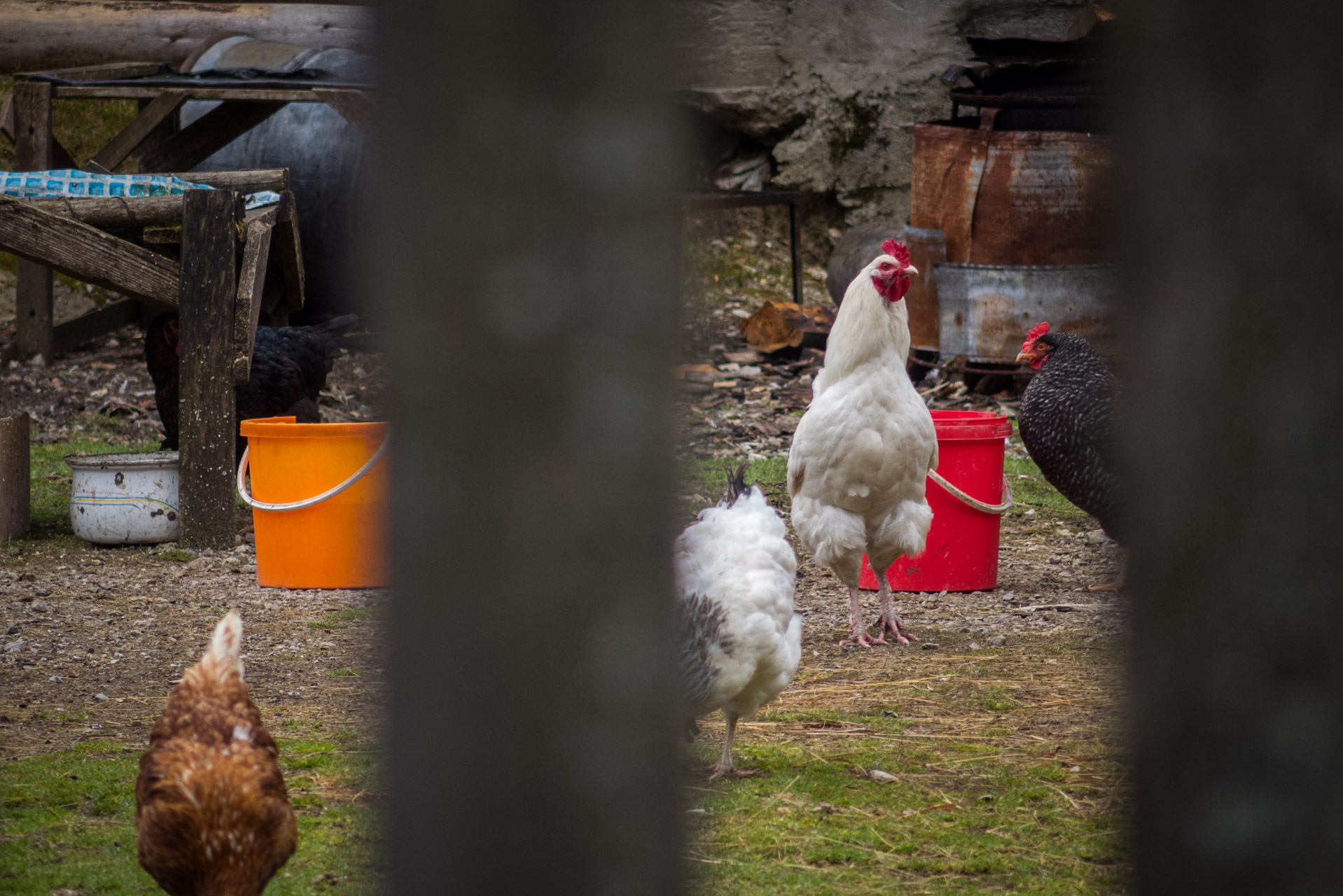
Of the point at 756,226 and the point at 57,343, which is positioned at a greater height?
the point at 756,226

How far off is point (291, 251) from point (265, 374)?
2.93ft

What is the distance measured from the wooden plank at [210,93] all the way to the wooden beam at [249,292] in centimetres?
284

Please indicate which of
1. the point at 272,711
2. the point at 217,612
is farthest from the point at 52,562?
the point at 272,711

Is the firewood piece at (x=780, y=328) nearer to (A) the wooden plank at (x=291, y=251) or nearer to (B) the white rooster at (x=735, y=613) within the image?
(A) the wooden plank at (x=291, y=251)

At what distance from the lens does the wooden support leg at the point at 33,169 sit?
28.3 ft

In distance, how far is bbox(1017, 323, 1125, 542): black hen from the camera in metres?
4.74

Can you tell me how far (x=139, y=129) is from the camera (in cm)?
858

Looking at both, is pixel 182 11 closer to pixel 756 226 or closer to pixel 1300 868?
pixel 756 226

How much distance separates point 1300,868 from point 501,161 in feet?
1.79

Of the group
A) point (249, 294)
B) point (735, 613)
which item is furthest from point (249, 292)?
point (735, 613)

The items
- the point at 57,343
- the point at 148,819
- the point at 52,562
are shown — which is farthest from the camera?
the point at 57,343

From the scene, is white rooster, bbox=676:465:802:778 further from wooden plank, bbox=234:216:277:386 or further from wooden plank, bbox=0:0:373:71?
wooden plank, bbox=0:0:373:71

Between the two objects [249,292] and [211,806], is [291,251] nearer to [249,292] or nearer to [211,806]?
[249,292]

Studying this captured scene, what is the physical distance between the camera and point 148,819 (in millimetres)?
2191
